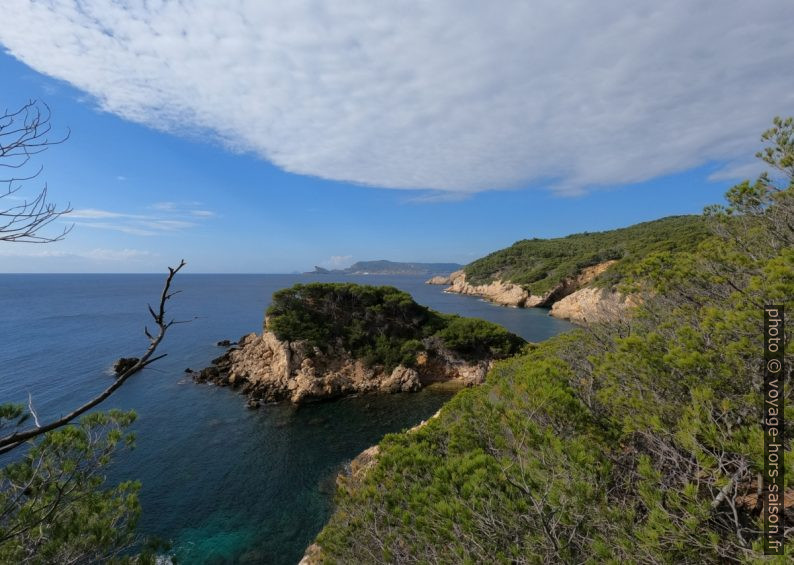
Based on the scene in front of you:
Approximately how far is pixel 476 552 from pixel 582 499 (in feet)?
5.07

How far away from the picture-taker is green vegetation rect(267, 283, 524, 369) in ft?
101

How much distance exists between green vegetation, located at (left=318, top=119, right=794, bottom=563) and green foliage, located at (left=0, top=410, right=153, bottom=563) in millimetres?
3948

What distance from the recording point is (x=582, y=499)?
4480 millimetres

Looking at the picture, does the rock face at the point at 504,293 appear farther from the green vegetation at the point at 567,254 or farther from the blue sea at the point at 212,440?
the blue sea at the point at 212,440

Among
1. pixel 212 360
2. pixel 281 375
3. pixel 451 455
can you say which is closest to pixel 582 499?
pixel 451 455

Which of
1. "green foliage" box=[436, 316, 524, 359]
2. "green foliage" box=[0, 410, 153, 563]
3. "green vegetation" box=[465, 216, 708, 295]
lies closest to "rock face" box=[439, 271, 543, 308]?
"green vegetation" box=[465, 216, 708, 295]

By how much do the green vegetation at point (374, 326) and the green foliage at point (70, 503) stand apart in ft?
75.3

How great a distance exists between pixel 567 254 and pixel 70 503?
89.6m

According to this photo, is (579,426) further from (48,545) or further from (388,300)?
(388,300)

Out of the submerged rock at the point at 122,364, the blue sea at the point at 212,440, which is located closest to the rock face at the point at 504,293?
the blue sea at the point at 212,440

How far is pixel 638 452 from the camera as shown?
6324mm

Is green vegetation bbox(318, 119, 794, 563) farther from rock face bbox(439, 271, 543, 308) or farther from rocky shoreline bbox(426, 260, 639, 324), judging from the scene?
rock face bbox(439, 271, 543, 308)

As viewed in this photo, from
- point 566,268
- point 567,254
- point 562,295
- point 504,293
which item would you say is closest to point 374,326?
point 562,295

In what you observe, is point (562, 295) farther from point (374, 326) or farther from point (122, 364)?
point (122, 364)
